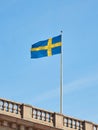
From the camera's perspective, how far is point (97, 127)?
137 feet

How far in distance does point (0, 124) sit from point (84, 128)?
6559 millimetres

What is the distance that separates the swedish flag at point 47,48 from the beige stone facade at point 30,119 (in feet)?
19.6

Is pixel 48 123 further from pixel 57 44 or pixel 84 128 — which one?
pixel 57 44

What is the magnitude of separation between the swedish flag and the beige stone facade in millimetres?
5978

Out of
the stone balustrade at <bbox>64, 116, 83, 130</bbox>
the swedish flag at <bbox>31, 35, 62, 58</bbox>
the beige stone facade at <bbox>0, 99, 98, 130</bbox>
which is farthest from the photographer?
the swedish flag at <bbox>31, 35, 62, 58</bbox>

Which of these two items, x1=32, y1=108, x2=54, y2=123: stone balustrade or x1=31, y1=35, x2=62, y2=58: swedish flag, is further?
x1=31, y1=35, x2=62, y2=58: swedish flag

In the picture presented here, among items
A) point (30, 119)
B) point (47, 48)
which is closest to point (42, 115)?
point (30, 119)

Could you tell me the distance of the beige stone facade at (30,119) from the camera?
1454 inches

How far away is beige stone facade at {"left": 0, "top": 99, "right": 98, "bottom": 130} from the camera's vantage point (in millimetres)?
36938

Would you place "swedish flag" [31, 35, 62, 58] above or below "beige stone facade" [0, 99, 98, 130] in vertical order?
above

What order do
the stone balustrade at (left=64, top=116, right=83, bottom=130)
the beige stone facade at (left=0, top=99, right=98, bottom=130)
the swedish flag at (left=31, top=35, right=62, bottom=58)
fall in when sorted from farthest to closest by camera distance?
the swedish flag at (left=31, top=35, right=62, bottom=58) → the stone balustrade at (left=64, top=116, right=83, bottom=130) → the beige stone facade at (left=0, top=99, right=98, bottom=130)

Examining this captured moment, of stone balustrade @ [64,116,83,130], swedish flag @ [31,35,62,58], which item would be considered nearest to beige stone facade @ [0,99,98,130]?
stone balustrade @ [64,116,83,130]

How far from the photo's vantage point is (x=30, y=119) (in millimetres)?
37844

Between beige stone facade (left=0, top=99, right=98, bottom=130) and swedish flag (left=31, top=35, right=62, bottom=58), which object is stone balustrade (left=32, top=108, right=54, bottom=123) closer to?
beige stone facade (left=0, top=99, right=98, bottom=130)
